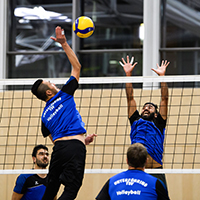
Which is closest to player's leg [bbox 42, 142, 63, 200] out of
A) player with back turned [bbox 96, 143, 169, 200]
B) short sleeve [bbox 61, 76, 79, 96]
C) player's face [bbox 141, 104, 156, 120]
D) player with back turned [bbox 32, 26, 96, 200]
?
player with back turned [bbox 32, 26, 96, 200]

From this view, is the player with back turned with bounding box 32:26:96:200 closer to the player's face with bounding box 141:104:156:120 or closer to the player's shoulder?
the player's face with bounding box 141:104:156:120

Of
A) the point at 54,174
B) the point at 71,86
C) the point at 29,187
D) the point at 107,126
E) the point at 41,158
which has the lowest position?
the point at 29,187

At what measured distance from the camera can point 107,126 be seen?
26.4ft

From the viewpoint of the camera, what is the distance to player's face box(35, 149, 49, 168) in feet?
20.7

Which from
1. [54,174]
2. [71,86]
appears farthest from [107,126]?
[54,174]

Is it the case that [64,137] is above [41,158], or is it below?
above

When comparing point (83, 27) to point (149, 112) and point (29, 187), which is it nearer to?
point (149, 112)

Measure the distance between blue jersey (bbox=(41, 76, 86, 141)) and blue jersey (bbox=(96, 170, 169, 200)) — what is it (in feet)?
3.10

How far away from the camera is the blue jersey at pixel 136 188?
11.7 feet

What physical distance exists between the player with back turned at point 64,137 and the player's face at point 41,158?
1.86 meters

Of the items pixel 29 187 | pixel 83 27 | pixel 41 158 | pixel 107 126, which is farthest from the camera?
pixel 107 126

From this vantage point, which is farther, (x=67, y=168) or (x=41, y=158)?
(x=41, y=158)

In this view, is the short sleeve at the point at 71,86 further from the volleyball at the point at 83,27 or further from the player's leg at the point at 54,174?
the volleyball at the point at 83,27

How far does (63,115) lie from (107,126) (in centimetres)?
371
